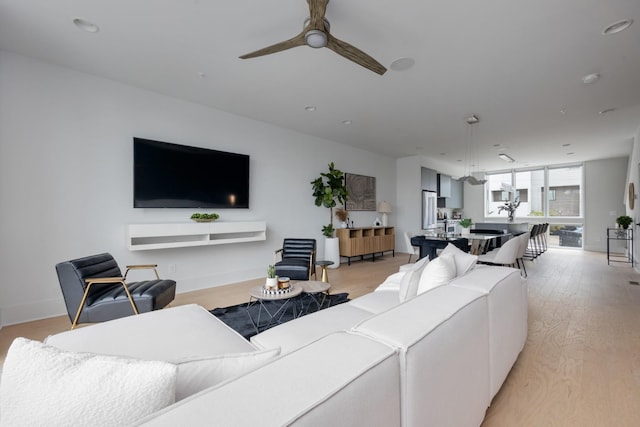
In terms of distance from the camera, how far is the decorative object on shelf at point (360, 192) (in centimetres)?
660

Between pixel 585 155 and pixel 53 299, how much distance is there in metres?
11.3

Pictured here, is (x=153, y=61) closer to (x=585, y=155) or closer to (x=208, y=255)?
(x=208, y=255)

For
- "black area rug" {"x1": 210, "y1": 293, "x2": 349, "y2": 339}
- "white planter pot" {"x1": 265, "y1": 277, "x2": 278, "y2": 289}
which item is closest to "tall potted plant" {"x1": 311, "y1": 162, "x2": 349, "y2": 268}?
"black area rug" {"x1": 210, "y1": 293, "x2": 349, "y2": 339}

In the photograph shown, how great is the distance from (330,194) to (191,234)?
278 cm

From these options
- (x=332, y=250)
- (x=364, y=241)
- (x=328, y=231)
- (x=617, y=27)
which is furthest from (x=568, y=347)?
(x=364, y=241)

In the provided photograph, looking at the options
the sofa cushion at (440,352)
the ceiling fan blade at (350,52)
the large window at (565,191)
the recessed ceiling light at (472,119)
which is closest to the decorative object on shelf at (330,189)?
the recessed ceiling light at (472,119)

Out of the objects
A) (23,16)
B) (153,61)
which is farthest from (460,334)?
(23,16)

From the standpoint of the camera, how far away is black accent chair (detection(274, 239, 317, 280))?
12.5ft

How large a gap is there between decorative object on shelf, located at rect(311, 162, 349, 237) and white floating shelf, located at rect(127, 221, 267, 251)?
1.49 metres

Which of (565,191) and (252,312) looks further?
(565,191)

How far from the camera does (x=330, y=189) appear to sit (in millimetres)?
5684

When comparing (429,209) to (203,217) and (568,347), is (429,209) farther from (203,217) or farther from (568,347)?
(203,217)

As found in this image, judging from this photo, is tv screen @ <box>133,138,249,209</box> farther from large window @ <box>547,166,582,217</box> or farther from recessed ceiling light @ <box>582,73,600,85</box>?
large window @ <box>547,166,582,217</box>

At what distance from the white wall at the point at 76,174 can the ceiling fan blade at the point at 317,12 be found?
9.19 feet
